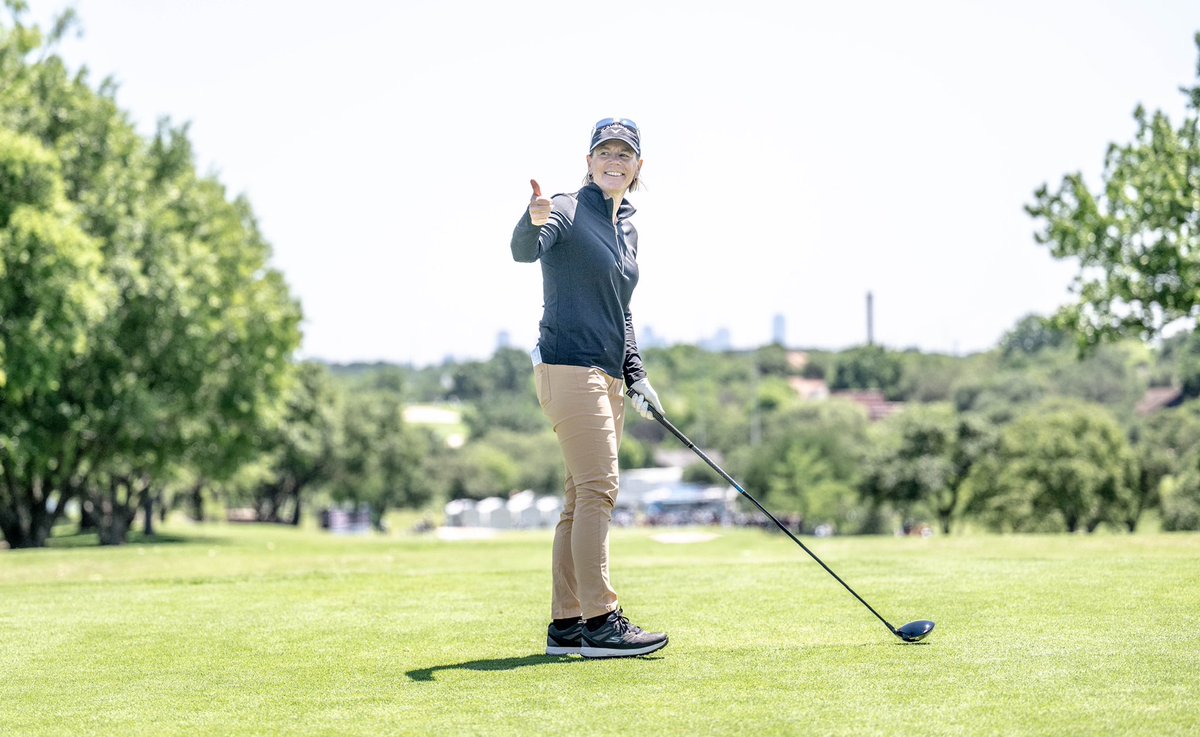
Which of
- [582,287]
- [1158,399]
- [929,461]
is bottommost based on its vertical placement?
[582,287]

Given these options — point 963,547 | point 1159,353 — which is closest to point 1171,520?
point 963,547

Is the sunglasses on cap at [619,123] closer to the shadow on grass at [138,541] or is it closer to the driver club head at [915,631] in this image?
the driver club head at [915,631]

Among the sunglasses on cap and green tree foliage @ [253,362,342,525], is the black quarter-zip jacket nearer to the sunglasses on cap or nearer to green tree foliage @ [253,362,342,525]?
the sunglasses on cap

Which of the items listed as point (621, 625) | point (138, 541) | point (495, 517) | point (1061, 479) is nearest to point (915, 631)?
point (621, 625)

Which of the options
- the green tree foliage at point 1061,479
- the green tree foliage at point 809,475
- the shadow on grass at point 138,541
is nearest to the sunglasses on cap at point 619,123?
the shadow on grass at point 138,541

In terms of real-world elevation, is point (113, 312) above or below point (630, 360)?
above

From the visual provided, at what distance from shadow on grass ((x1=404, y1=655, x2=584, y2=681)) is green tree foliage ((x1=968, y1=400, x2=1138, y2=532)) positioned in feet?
193

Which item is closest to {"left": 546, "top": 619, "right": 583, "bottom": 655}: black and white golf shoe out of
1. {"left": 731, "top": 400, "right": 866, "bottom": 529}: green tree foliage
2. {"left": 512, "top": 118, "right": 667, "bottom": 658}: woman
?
{"left": 512, "top": 118, "right": 667, "bottom": 658}: woman

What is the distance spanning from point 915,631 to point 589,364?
2.29 meters

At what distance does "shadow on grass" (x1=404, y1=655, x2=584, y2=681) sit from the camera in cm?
688

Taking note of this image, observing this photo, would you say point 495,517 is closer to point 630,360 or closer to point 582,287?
point 630,360

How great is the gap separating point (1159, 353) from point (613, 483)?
642 ft

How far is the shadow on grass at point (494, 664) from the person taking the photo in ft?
22.6

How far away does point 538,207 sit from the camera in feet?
23.0
